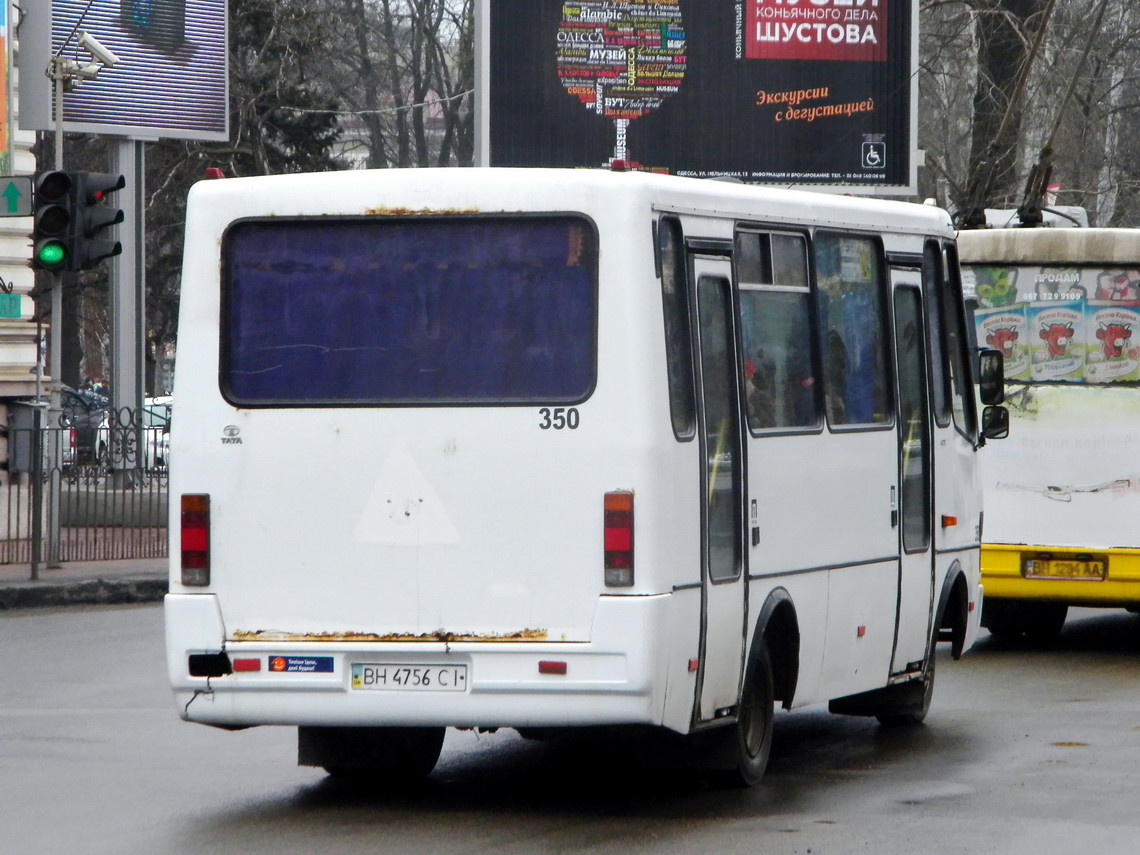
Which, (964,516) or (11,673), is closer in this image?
(964,516)

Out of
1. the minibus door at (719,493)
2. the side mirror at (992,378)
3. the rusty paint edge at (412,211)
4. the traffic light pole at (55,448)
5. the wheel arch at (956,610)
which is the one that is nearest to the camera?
the rusty paint edge at (412,211)

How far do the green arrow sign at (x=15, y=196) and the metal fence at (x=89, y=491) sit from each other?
1.79 meters

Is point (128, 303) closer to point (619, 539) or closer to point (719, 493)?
point (719, 493)

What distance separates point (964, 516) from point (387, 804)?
12.8 feet

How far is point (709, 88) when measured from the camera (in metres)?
27.1

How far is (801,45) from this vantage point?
27.4m

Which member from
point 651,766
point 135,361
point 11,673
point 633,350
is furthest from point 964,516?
point 135,361

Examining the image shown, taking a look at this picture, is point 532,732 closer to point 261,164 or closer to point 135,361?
point 135,361

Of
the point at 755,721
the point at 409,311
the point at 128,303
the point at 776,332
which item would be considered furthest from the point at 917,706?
the point at 128,303

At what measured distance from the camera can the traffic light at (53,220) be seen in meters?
17.9

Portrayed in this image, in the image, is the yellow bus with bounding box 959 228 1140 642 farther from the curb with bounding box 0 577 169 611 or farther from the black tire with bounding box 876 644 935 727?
the curb with bounding box 0 577 169 611

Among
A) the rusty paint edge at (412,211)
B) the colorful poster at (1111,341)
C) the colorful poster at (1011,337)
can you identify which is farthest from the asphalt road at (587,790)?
the colorful poster at (1011,337)

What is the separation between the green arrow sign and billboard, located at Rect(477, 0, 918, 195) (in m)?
8.93

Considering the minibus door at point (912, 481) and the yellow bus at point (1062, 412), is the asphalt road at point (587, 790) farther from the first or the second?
the yellow bus at point (1062, 412)
